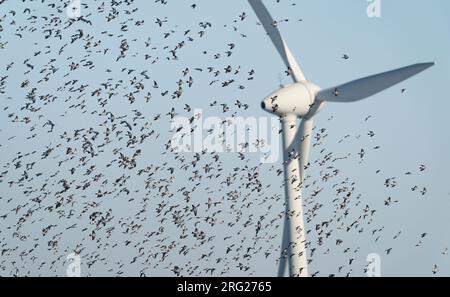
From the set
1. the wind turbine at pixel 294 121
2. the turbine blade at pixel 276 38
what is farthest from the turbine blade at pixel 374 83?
the turbine blade at pixel 276 38

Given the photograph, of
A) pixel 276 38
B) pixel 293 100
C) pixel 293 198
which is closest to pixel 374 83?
pixel 293 100

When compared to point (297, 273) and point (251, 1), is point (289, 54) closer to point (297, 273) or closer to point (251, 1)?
point (251, 1)

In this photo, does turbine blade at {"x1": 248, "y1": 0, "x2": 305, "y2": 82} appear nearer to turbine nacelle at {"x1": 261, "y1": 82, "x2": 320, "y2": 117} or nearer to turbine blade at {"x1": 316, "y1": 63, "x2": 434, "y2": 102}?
turbine nacelle at {"x1": 261, "y1": 82, "x2": 320, "y2": 117}

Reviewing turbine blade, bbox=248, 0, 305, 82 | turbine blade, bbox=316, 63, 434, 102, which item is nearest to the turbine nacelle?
turbine blade, bbox=248, 0, 305, 82

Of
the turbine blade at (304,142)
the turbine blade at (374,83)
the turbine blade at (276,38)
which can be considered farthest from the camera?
the turbine blade at (304,142)

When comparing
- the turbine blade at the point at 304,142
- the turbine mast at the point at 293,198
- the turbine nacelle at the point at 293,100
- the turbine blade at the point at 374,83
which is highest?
the turbine blade at the point at 374,83

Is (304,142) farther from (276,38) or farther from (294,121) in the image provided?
(276,38)

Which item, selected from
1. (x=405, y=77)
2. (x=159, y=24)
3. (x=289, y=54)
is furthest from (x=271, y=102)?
(x=159, y=24)

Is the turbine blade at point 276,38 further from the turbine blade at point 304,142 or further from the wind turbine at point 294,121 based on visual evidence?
the turbine blade at point 304,142
